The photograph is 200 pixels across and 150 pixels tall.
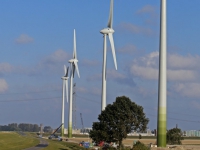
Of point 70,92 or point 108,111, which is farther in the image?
point 70,92

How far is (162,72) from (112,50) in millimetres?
32368

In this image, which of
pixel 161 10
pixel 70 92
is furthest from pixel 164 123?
pixel 70 92

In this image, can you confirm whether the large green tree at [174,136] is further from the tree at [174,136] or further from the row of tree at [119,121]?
the row of tree at [119,121]

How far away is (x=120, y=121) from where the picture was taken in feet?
255

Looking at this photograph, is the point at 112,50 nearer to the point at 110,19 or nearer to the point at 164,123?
the point at 110,19

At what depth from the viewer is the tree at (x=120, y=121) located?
77.8 metres

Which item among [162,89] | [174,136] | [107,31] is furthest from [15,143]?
[162,89]

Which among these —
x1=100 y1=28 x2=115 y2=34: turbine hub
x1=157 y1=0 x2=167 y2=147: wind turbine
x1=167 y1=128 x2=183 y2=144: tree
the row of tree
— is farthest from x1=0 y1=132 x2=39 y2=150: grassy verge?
x1=157 y1=0 x2=167 y2=147: wind turbine

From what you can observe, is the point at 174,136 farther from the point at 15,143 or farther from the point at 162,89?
the point at 162,89

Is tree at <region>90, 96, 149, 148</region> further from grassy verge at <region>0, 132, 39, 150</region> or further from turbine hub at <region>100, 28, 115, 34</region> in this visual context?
turbine hub at <region>100, 28, 115, 34</region>

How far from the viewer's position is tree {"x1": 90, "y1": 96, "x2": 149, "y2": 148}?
255 feet

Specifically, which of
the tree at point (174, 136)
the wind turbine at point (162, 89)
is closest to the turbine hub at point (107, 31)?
the wind turbine at point (162, 89)

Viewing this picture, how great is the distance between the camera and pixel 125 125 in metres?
78.0

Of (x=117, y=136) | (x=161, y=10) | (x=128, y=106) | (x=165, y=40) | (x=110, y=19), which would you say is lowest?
(x=117, y=136)
